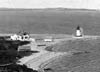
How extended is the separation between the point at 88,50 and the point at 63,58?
10011mm

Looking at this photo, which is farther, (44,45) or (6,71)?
(44,45)

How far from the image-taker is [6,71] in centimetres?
4834

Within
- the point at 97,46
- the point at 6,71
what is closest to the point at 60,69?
the point at 6,71

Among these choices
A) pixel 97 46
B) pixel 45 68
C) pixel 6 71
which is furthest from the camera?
pixel 97 46

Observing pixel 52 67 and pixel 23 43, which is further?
pixel 23 43

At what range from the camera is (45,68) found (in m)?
54.9

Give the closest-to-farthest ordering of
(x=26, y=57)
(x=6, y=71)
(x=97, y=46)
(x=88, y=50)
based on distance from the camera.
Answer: (x=6, y=71) → (x=26, y=57) → (x=88, y=50) → (x=97, y=46)

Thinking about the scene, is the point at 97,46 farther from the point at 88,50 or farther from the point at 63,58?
the point at 63,58

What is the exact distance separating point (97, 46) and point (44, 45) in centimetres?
1150

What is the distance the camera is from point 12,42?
68.8 metres

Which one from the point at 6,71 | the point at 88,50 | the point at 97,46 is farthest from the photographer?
the point at 97,46

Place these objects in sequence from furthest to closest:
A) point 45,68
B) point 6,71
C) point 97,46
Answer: point 97,46, point 45,68, point 6,71

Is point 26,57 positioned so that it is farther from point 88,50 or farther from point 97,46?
point 97,46

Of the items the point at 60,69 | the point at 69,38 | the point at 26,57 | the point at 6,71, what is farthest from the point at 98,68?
the point at 69,38
